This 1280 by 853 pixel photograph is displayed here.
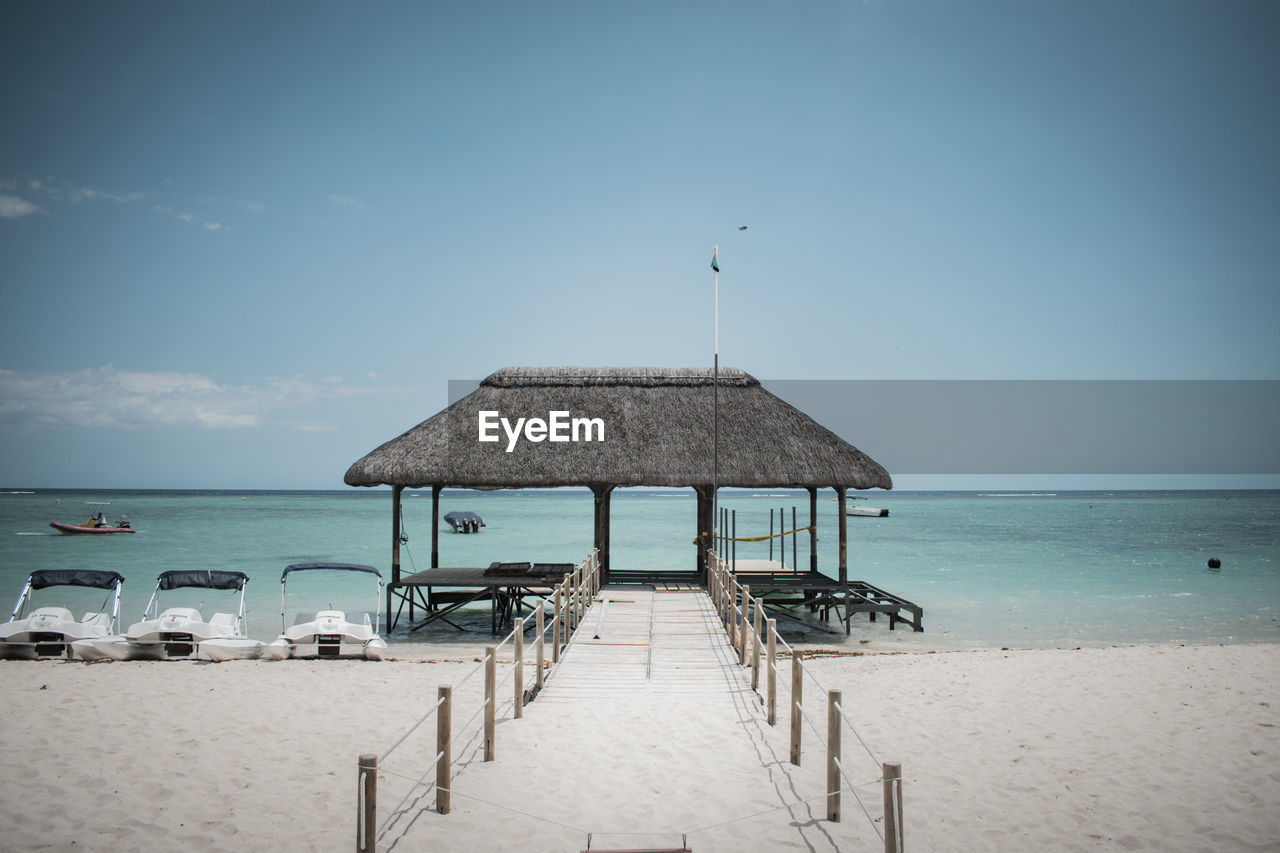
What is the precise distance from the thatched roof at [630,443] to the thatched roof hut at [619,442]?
0.07 feet

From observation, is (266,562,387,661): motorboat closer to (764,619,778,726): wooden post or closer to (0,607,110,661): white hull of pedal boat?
(0,607,110,661): white hull of pedal boat

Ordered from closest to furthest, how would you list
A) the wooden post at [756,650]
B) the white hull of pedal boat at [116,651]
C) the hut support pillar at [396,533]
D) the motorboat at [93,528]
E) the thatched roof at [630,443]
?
the wooden post at [756,650] → the white hull of pedal boat at [116,651] → the thatched roof at [630,443] → the hut support pillar at [396,533] → the motorboat at [93,528]

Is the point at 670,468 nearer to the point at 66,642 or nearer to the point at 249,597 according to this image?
the point at 66,642

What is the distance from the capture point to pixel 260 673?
10188 mm

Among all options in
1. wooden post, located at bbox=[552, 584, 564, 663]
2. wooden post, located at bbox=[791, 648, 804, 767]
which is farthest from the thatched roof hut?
wooden post, located at bbox=[791, 648, 804, 767]

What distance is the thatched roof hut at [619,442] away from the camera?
1373 centimetres

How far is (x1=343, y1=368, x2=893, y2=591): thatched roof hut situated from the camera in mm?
13727

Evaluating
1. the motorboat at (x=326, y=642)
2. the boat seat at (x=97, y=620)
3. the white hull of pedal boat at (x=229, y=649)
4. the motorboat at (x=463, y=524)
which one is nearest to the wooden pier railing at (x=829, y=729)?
the motorboat at (x=326, y=642)

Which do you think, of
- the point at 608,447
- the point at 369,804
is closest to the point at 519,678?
the point at 369,804

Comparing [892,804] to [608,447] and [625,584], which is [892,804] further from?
[625,584]

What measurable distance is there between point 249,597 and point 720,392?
14.2m

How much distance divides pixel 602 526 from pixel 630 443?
1949 mm

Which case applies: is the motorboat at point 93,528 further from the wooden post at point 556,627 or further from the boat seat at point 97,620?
the wooden post at point 556,627

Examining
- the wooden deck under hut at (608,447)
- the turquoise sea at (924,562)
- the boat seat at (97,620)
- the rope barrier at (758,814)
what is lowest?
the turquoise sea at (924,562)
